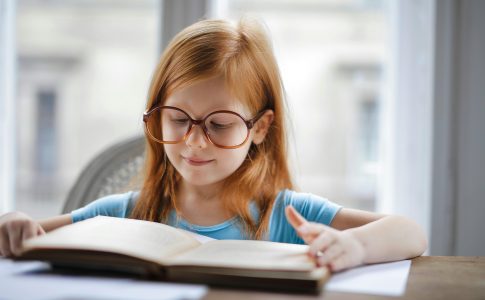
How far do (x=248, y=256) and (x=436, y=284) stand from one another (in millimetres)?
244

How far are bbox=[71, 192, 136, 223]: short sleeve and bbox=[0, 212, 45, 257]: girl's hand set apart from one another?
32 centimetres

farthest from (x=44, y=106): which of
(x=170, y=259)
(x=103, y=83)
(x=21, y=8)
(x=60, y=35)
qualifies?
(x=170, y=259)

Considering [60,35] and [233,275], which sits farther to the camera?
[60,35]

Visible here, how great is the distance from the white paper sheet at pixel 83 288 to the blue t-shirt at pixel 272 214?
0.47 metres

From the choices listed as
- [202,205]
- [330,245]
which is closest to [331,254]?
[330,245]

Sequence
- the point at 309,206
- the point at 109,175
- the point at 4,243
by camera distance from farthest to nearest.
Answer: the point at 109,175 < the point at 309,206 < the point at 4,243

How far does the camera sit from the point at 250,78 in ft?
3.58

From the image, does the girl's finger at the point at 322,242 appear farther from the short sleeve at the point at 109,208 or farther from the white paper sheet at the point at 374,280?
the short sleeve at the point at 109,208

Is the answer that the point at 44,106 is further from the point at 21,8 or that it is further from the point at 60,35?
the point at 21,8

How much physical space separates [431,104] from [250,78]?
732 millimetres

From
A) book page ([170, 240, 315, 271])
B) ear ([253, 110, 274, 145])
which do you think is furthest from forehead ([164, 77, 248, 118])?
book page ([170, 240, 315, 271])

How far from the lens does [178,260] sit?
0.64m

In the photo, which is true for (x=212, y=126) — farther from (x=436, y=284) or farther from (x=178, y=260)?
(x=436, y=284)

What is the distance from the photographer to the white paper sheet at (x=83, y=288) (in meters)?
0.55
